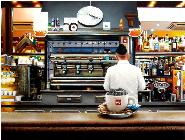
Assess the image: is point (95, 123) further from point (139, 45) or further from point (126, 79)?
point (139, 45)

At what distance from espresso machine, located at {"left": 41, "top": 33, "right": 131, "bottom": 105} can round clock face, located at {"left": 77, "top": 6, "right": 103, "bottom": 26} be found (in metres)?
0.38

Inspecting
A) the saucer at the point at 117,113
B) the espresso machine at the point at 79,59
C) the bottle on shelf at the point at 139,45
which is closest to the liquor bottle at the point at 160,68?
the bottle on shelf at the point at 139,45

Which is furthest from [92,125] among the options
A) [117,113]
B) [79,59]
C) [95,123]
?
[79,59]

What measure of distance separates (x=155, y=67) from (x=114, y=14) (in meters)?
1.29

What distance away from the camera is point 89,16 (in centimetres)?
623

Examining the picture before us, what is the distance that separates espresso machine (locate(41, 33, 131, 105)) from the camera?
594 centimetres

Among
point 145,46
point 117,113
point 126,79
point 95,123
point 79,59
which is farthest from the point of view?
point 145,46

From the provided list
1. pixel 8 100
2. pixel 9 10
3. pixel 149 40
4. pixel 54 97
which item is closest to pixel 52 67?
pixel 54 97

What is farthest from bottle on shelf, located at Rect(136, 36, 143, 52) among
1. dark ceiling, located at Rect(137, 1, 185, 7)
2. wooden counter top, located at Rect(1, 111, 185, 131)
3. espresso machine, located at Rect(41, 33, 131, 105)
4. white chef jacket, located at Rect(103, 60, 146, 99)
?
wooden counter top, located at Rect(1, 111, 185, 131)

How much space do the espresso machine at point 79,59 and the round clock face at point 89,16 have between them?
0.38m

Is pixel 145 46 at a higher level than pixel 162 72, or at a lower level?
higher

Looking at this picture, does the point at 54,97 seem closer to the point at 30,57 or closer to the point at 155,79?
the point at 30,57

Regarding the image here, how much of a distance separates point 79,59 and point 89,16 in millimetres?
878

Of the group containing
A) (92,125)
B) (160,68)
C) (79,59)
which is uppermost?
(79,59)
